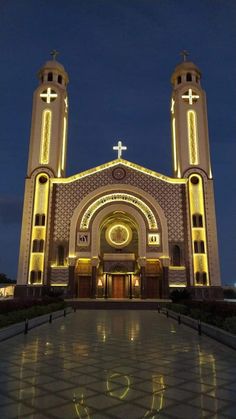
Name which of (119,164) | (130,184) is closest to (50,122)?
(119,164)

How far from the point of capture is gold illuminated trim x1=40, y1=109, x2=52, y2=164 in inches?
1405

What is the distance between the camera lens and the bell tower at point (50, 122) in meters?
35.6

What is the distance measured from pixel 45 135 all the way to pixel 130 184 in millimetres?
11340

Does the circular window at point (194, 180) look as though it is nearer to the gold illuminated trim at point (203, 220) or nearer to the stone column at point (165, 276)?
the gold illuminated trim at point (203, 220)

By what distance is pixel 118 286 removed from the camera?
1316 inches

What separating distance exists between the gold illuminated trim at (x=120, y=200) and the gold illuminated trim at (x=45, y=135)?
24.2ft

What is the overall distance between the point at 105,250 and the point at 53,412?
30005mm

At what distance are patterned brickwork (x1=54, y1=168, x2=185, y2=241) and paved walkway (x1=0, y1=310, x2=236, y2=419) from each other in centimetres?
2328

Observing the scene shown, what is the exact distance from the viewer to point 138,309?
2636cm

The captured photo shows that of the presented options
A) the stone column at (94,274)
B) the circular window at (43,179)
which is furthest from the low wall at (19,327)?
the circular window at (43,179)

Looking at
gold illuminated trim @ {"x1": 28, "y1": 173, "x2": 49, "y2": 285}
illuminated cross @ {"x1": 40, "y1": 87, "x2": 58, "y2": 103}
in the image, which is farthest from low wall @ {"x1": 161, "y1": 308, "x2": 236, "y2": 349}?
illuminated cross @ {"x1": 40, "y1": 87, "x2": 58, "y2": 103}

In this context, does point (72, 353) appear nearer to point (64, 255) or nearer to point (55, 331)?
point (55, 331)

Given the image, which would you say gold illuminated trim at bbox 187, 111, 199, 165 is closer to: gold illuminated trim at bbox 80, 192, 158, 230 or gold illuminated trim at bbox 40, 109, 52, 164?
gold illuminated trim at bbox 80, 192, 158, 230

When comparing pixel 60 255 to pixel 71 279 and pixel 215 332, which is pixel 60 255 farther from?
pixel 215 332
